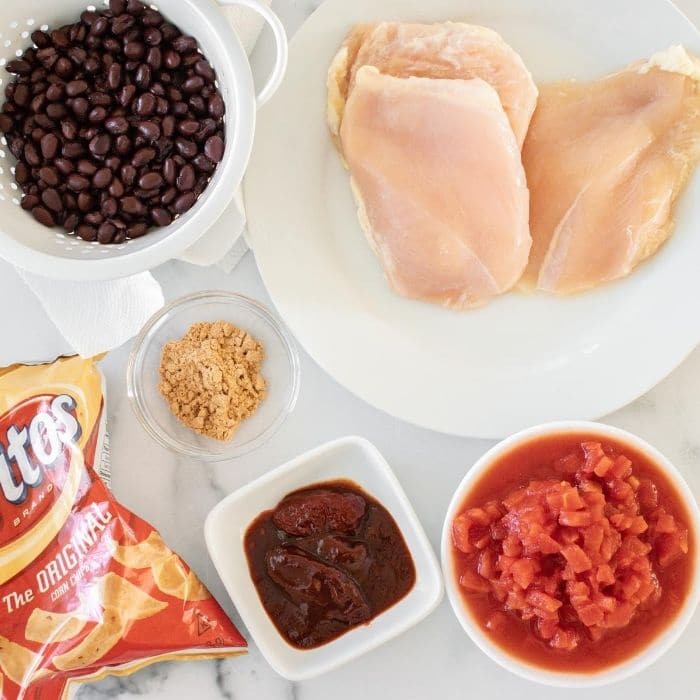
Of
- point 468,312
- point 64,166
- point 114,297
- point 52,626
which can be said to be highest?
point 64,166

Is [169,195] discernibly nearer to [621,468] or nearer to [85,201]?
[85,201]

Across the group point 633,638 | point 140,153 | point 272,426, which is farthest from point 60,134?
point 633,638

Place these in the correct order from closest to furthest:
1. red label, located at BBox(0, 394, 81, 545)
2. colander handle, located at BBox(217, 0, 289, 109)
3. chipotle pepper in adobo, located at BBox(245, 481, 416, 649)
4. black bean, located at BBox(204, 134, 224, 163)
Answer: colander handle, located at BBox(217, 0, 289, 109), black bean, located at BBox(204, 134, 224, 163), red label, located at BBox(0, 394, 81, 545), chipotle pepper in adobo, located at BBox(245, 481, 416, 649)

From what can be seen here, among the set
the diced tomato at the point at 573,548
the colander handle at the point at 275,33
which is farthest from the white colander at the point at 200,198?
the diced tomato at the point at 573,548

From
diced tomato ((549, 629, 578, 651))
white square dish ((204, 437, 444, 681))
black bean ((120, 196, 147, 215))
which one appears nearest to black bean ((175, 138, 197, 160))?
black bean ((120, 196, 147, 215))

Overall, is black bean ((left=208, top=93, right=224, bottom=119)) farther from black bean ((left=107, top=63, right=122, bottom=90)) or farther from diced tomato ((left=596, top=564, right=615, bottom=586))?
diced tomato ((left=596, top=564, right=615, bottom=586))

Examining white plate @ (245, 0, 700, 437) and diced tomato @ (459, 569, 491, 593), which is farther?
white plate @ (245, 0, 700, 437)

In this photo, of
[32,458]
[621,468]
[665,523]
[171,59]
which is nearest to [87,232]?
[171,59]
